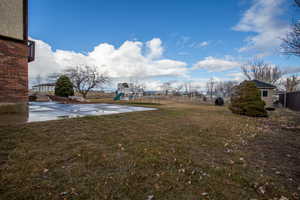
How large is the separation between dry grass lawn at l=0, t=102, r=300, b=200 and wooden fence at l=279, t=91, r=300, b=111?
1529 cm

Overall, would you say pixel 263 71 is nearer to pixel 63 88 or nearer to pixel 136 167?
pixel 136 167

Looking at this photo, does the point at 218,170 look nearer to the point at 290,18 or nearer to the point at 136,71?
the point at 290,18

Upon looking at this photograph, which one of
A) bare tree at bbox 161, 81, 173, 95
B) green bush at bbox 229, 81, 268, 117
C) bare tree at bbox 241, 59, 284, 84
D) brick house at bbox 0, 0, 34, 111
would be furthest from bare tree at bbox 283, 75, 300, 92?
brick house at bbox 0, 0, 34, 111

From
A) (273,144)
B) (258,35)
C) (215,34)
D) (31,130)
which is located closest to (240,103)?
(273,144)

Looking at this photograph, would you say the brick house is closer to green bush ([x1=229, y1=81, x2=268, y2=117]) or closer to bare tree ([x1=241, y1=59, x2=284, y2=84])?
green bush ([x1=229, y1=81, x2=268, y2=117])

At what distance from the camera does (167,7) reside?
1231 cm

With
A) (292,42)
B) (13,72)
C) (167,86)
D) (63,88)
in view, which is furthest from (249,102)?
(167,86)

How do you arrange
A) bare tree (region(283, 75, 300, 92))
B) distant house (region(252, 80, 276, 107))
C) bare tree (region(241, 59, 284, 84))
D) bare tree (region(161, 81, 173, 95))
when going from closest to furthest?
1. distant house (region(252, 80, 276, 107))
2. bare tree (region(283, 75, 300, 92))
3. bare tree (region(241, 59, 284, 84))
4. bare tree (region(161, 81, 173, 95))

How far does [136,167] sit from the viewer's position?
7.62ft

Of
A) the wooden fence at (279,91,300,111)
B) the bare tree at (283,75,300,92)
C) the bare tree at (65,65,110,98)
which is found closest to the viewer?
the wooden fence at (279,91,300,111)

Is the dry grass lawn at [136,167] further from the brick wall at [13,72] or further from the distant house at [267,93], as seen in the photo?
the distant house at [267,93]

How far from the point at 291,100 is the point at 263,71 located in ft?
56.2

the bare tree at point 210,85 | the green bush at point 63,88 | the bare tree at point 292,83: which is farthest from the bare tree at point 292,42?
the bare tree at point 210,85

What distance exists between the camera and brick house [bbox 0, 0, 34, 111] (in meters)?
5.31
